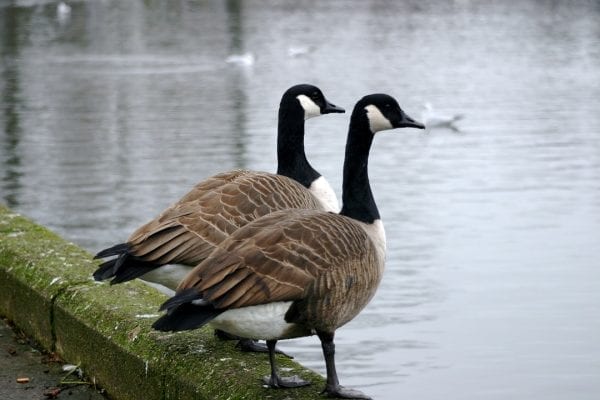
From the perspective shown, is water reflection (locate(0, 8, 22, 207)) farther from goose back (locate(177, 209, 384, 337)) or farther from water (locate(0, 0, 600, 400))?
goose back (locate(177, 209, 384, 337))

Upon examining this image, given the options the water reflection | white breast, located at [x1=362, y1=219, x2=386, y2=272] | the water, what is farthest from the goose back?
the water reflection

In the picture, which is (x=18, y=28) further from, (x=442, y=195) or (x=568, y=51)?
(x=442, y=195)

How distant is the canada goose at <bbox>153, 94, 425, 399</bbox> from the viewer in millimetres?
4086

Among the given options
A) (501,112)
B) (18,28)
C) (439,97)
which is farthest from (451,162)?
(18,28)

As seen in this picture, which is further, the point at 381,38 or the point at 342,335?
the point at 381,38

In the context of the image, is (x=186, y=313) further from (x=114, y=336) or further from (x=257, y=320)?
(x=114, y=336)

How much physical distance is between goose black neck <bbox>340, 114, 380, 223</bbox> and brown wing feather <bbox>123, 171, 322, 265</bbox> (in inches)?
18.1

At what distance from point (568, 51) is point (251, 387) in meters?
30.9

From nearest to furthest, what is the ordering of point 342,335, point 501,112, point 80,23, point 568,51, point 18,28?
point 342,335
point 501,112
point 568,51
point 18,28
point 80,23

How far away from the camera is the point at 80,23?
160 ft

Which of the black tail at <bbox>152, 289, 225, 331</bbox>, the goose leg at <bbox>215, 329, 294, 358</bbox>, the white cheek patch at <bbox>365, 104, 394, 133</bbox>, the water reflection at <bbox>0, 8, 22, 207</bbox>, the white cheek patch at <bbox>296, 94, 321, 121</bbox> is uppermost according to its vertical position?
the white cheek patch at <bbox>365, 104, 394, 133</bbox>

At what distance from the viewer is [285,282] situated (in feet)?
13.8

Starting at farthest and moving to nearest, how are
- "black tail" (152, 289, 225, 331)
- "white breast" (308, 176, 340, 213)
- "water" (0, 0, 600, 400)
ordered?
"water" (0, 0, 600, 400), "white breast" (308, 176, 340, 213), "black tail" (152, 289, 225, 331)

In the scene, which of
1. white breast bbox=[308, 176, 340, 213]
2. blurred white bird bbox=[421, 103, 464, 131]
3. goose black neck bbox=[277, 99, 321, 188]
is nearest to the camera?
white breast bbox=[308, 176, 340, 213]
